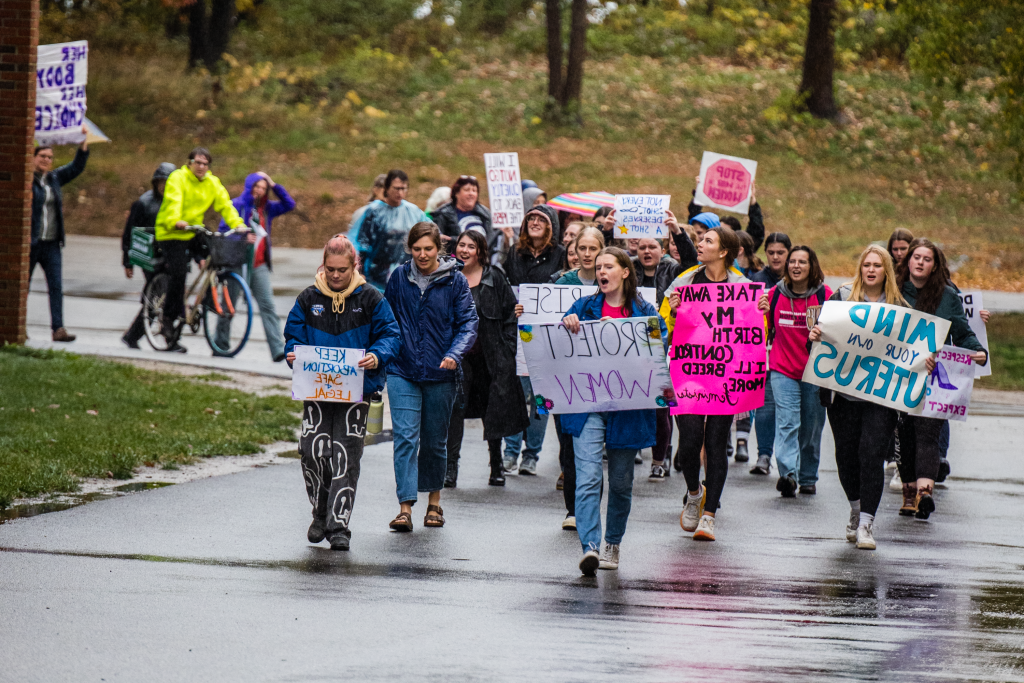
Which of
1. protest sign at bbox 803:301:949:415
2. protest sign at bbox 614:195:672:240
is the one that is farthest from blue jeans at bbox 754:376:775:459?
protest sign at bbox 803:301:949:415

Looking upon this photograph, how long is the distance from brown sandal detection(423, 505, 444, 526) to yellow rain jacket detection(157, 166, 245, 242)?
6.76 meters

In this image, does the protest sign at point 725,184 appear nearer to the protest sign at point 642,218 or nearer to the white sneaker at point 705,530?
the protest sign at point 642,218

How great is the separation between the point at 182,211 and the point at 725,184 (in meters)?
5.81

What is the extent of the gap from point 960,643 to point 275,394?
8.13 m

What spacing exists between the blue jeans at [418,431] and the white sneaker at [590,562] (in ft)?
4.78

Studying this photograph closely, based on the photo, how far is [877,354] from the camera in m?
8.61

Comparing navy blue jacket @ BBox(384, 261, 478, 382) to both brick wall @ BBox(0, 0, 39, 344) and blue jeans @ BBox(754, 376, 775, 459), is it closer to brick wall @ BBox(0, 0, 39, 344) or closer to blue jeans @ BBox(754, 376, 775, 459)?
blue jeans @ BBox(754, 376, 775, 459)

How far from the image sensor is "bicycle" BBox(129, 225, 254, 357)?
14445 mm

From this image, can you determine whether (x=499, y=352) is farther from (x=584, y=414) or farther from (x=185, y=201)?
(x=185, y=201)

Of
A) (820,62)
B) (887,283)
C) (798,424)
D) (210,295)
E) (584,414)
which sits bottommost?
(798,424)

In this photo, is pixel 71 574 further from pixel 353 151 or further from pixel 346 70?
pixel 346 70

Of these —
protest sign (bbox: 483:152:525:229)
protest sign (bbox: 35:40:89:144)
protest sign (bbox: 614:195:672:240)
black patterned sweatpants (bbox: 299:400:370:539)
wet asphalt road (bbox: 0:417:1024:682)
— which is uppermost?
protest sign (bbox: 35:40:89:144)

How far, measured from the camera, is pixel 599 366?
295 inches

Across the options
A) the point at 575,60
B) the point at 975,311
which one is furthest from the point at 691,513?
the point at 575,60
